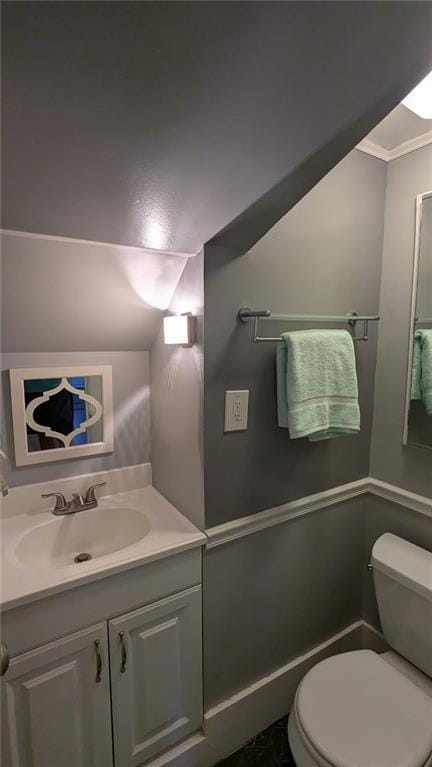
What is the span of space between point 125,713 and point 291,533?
818 mm

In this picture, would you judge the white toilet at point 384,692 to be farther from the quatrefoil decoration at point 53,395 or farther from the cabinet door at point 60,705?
the quatrefoil decoration at point 53,395

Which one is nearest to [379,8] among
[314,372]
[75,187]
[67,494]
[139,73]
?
[139,73]

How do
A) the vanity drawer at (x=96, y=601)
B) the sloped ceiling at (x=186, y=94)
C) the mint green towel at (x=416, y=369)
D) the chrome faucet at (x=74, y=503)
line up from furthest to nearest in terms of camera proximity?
the mint green towel at (x=416, y=369) < the chrome faucet at (x=74, y=503) < the vanity drawer at (x=96, y=601) < the sloped ceiling at (x=186, y=94)

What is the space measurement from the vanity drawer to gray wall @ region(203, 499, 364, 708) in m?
0.11

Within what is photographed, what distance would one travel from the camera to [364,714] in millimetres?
1153

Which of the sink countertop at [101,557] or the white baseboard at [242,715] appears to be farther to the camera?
the white baseboard at [242,715]

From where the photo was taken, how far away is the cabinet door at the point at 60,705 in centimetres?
101

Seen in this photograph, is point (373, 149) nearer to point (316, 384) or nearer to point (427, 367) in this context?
point (427, 367)

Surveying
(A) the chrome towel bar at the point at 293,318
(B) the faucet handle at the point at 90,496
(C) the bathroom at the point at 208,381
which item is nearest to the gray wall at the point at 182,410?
(C) the bathroom at the point at 208,381

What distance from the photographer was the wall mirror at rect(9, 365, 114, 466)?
1386 millimetres

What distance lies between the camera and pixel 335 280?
151 centimetres

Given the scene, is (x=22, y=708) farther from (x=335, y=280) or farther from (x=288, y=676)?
(x=335, y=280)

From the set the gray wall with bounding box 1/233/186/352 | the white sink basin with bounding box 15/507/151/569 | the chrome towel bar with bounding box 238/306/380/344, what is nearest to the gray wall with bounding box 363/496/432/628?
the chrome towel bar with bounding box 238/306/380/344

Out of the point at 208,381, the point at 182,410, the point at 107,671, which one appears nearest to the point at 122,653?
the point at 107,671
